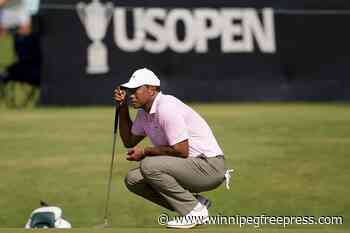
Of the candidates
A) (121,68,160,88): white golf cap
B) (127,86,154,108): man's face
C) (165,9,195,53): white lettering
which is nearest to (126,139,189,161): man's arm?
(127,86,154,108): man's face

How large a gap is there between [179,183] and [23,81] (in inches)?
487

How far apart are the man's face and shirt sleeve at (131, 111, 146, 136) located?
0.85ft

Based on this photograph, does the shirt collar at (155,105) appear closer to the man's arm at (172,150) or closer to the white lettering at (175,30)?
the man's arm at (172,150)

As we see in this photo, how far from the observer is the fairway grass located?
11.2 metres

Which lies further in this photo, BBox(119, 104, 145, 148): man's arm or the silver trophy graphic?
the silver trophy graphic

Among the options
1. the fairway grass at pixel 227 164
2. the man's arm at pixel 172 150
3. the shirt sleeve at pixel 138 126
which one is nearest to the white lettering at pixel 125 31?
the fairway grass at pixel 227 164

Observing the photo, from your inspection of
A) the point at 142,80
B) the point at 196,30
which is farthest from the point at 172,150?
the point at 196,30

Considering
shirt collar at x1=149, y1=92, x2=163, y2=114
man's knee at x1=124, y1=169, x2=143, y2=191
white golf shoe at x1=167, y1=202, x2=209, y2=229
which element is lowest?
white golf shoe at x1=167, y1=202, x2=209, y2=229

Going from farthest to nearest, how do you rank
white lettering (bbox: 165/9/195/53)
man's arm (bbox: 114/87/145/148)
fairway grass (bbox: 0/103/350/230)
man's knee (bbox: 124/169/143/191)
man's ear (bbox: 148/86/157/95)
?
1. white lettering (bbox: 165/9/195/53)
2. fairway grass (bbox: 0/103/350/230)
3. man's arm (bbox: 114/87/145/148)
4. man's knee (bbox: 124/169/143/191)
5. man's ear (bbox: 148/86/157/95)

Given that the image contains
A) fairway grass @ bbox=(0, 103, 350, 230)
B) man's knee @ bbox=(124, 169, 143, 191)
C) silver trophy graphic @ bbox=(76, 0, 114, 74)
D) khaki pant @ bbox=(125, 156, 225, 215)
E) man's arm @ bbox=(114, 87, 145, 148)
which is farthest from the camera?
silver trophy graphic @ bbox=(76, 0, 114, 74)

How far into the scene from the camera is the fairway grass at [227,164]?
443 inches

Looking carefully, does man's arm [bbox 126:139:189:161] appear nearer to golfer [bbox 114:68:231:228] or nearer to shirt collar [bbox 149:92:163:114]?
golfer [bbox 114:68:231:228]

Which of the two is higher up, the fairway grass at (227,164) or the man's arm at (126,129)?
the man's arm at (126,129)

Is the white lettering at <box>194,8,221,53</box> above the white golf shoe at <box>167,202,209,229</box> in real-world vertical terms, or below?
above
